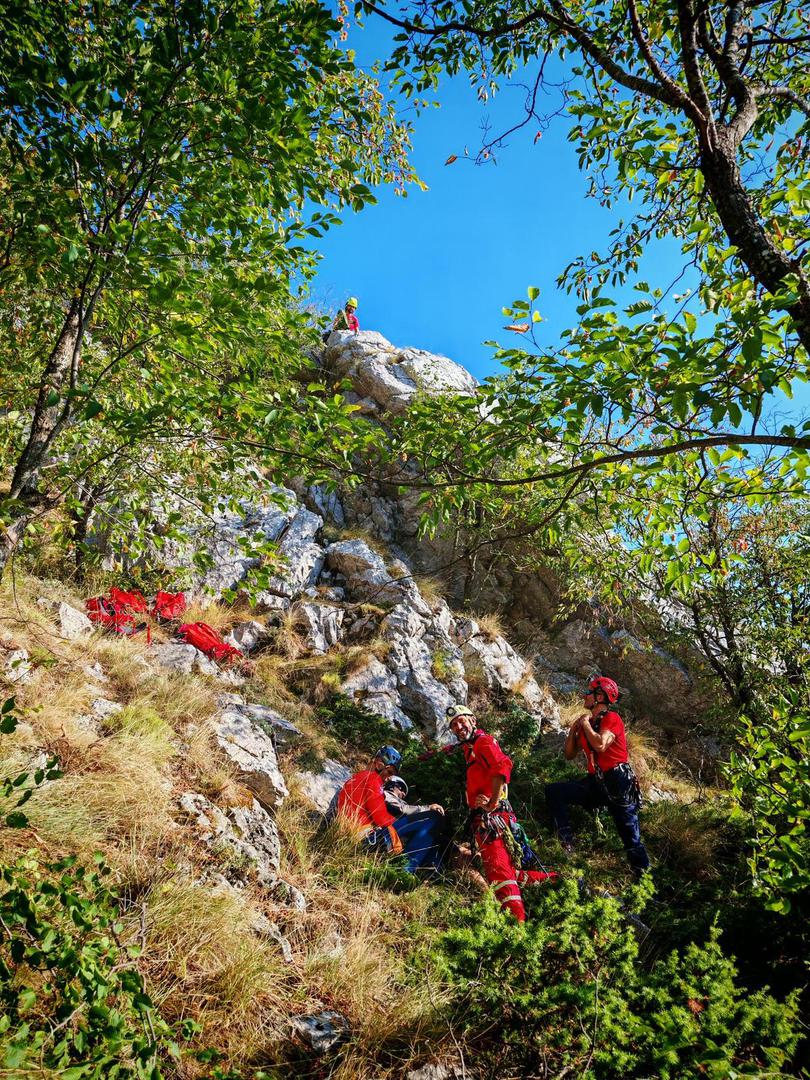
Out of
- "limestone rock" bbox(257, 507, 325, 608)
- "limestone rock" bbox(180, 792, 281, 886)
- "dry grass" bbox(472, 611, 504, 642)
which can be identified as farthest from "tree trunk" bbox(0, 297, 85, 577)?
"dry grass" bbox(472, 611, 504, 642)

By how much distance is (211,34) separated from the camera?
2.65 metres

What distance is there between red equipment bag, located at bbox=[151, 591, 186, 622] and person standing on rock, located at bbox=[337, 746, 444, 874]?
5130 millimetres

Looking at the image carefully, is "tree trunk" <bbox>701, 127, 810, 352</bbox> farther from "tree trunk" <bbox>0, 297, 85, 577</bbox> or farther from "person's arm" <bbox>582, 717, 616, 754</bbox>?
"person's arm" <bbox>582, 717, 616, 754</bbox>

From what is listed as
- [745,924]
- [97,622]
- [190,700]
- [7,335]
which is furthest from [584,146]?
[97,622]

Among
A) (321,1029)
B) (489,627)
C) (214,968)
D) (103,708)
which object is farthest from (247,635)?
(321,1029)

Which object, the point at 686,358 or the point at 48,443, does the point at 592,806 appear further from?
the point at 48,443

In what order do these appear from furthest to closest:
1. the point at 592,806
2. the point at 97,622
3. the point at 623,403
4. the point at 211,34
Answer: the point at 97,622 < the point at 592,806 < the point at 211,34 < the point at 623,403

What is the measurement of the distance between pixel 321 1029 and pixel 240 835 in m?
1.68

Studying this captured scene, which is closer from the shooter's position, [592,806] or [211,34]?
[211,34]

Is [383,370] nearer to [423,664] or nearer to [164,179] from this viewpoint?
[423,664]

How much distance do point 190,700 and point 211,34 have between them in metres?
5.71

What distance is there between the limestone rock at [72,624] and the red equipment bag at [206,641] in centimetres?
172

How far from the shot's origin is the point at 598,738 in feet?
19.6

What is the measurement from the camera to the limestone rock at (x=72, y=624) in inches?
230
